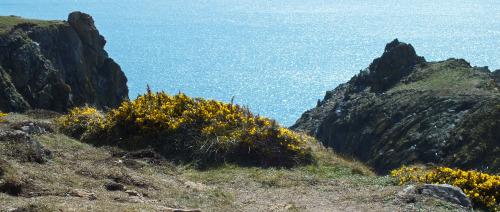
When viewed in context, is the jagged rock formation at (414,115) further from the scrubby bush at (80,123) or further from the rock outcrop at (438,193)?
the rock outcrop at (438,193)

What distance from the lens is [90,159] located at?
588 inches

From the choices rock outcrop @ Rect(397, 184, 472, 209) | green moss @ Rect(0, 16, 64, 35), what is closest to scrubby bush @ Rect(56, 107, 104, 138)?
rock outcrop @ Rect(397, 184, 472, 209)

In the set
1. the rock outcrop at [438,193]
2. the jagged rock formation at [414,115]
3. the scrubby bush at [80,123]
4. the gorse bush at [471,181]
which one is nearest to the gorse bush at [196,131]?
the scrubby bush at [80,123]

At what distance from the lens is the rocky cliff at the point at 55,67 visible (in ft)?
176

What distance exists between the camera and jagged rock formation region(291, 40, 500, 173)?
4444cm

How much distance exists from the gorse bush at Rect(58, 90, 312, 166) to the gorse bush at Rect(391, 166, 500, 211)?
357 cm

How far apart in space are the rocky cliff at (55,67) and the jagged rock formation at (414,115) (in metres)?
21.9

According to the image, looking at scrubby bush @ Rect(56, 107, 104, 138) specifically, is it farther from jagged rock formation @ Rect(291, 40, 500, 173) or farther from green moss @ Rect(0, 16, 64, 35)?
green moss @ Rect(0, 16, 64, 35)

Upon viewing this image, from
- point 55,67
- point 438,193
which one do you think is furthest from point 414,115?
point 438,193

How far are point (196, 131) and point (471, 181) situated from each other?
751 centimetres

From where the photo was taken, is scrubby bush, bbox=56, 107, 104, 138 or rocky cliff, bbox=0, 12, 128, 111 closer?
scrubby bush, bbox=56, 107, 104, 138

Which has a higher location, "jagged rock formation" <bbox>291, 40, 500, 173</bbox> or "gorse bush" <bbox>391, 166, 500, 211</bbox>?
"jagged rock formation" <bbox>291, 40, 500, 173</bbox>

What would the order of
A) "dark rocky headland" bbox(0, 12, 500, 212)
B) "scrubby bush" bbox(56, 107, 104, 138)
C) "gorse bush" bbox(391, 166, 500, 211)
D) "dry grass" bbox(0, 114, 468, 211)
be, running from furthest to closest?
1. "scrubby bush" bbox(56, 107, 104, 138)
2. "gorse bush" bbox(391, 166, 500, 211)
3. "dark rocky headland" bbox(0, 12, 500, 212)
4. "dry grass" bbox(0, 114, 468, 211)

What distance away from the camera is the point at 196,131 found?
1808 centimetres
